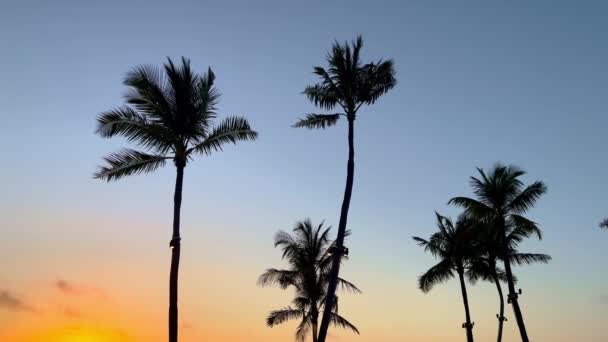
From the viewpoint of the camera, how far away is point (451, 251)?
44.2m

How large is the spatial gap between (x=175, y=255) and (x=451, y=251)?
29.2 metres

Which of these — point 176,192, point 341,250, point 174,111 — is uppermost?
point 174,111

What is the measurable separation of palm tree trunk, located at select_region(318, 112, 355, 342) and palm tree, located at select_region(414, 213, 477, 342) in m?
20.9

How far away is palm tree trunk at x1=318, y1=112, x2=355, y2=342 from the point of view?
74.0ft

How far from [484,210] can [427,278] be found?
1048cm

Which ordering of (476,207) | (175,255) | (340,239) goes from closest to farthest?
(175,255), (340,239), (476,207)

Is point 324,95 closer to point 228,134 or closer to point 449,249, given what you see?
point 228,134

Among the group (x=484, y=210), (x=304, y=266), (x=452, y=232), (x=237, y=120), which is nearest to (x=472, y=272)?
(x=452, y=232)

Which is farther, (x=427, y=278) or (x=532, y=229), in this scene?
(x=427, y=278)

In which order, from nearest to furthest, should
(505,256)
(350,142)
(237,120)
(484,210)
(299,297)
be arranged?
1. (237,120)
2. (350,142)
3. (505,256)
4. (484,210)
5. (299,297)

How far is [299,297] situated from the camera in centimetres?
3916

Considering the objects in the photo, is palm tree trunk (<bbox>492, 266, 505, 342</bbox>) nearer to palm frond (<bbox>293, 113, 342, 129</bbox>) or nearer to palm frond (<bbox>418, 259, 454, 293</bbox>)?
palm frond (<bbox>418, 259, 454, 293</bbox>)

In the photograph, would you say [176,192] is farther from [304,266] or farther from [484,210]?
[484,210]

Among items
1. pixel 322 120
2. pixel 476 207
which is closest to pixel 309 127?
pixel 322 120
